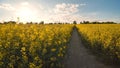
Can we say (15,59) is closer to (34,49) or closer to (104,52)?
(34,49)

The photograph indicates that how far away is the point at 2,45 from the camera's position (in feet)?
19.5

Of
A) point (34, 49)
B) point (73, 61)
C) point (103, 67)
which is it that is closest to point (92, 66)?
point (103, 67)

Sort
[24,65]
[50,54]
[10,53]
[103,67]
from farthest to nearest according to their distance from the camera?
[103,67]
[50,54]
[10,53]
[24,65]

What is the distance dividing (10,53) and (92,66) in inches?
224

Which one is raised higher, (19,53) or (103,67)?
(19,53)

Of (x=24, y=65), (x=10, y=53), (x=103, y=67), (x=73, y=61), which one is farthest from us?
(x=73, y=61)

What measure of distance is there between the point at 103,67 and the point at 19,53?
5653 millimetres

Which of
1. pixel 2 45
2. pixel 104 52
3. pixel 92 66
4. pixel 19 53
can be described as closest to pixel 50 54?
pixel 19 53

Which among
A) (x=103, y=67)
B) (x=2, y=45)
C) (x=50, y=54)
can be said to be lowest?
(x=103, y=67)

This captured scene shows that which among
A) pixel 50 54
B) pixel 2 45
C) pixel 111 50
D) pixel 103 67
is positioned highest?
pixel 2 45

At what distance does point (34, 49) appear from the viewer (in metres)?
5.84

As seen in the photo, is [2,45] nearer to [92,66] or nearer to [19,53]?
[19,53]

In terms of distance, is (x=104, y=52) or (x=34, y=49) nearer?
(x=34, y=49)

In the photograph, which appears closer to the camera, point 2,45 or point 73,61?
point 2,45
